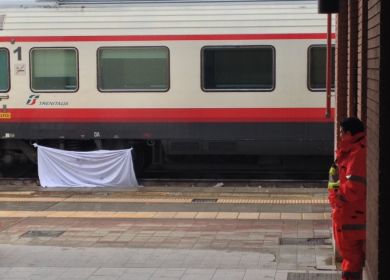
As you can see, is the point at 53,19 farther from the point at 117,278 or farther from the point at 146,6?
the point at 117,278

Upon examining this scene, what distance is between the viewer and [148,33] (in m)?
12.8

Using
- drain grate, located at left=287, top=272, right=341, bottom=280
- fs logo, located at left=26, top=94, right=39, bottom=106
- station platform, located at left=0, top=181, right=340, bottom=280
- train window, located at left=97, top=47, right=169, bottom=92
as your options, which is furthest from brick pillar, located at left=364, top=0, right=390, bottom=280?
fs logo, located at left=26, top=94, right=39, bottom=106

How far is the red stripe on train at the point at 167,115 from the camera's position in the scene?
12578 mm

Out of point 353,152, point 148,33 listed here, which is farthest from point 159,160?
point 353,152

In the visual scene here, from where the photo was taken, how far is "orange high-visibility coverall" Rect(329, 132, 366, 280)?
4984 millimetres

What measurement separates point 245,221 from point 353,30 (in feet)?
11.7

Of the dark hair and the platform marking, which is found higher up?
the dark hair

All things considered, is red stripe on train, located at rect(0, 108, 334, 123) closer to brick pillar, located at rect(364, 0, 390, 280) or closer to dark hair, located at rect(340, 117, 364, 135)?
dark hair, located at rect(340, 117, 364, 135)

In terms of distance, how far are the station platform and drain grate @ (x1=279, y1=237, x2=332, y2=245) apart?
12 mm

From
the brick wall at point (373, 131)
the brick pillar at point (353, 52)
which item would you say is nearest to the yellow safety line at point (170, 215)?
the brick pillar at point (353, 52)

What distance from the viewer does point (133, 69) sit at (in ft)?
42.8

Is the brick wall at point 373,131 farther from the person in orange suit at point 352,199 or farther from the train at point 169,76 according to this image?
the train at point 169,76

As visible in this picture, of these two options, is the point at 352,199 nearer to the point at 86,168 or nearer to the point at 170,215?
the point at 170,215

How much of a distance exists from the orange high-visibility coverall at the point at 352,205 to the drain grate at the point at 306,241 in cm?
245
